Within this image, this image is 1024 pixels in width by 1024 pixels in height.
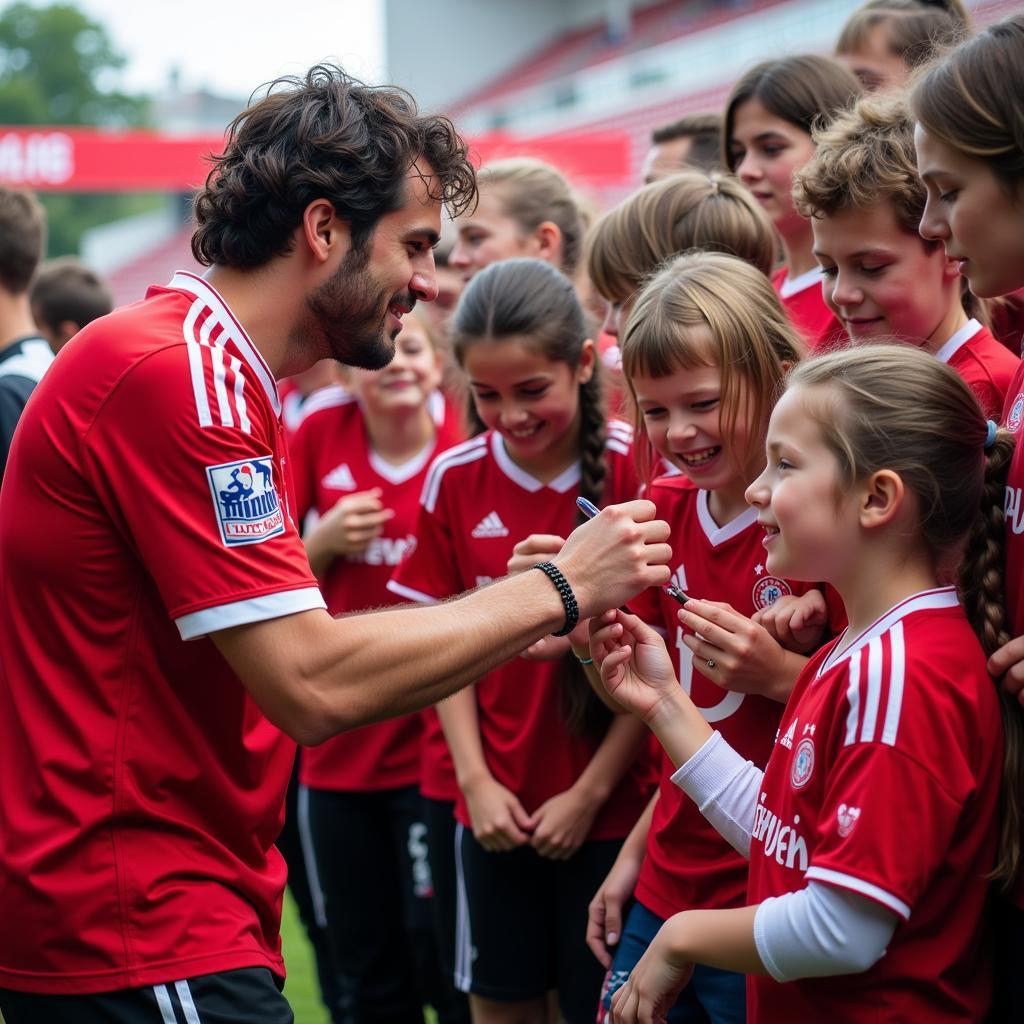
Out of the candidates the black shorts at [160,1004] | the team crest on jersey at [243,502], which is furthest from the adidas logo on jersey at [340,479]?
the black shorts at [160,1004]

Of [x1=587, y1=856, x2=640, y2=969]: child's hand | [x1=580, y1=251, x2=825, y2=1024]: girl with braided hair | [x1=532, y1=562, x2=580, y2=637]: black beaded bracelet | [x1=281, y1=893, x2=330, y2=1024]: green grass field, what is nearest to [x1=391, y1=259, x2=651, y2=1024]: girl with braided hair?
[x1=587, y1=856, x2=640, y2=969]: child's hand

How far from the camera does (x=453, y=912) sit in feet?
11.7

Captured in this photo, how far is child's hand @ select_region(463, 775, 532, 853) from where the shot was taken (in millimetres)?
3195

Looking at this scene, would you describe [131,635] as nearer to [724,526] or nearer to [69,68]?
[724,526]

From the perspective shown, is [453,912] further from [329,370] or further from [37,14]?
[37,14]

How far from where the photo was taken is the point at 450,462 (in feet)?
11.6

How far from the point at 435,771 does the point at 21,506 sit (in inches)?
67.8

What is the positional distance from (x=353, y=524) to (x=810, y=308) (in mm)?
1589

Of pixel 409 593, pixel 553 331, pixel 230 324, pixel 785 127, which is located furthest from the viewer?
pixel 785 127

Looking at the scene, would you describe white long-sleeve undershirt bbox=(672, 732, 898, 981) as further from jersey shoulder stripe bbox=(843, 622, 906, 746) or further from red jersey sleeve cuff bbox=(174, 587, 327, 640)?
red jersey sleeve cuff bbox=(174, 587, 327, 640)

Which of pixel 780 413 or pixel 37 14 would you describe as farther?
pixel 37 14

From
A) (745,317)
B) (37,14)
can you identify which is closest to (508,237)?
(745,317)

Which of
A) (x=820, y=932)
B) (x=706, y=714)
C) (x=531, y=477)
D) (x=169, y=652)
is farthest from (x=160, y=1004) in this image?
(x=531, y=477)

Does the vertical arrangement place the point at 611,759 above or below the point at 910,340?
below
